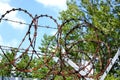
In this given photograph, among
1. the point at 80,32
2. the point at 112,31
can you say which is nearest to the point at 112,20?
the point at 112,31

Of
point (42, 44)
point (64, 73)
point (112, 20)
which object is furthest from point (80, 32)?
point (64, 73)

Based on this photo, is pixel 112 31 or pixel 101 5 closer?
pixel 112 31

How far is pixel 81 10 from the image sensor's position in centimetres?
3350

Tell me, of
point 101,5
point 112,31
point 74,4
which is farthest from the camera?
point 74,4

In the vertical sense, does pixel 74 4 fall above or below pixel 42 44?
above

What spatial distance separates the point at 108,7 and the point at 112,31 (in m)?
2.33

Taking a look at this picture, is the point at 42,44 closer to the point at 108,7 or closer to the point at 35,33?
the point at 108,7

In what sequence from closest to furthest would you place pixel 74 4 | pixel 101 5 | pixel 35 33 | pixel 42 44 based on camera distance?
pixel 35 33 < pixel 101 5 < pixel 74 4 < pixel 42 44

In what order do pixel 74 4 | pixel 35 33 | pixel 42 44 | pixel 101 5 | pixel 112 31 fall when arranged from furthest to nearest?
pixel 42 44
pixel 74 4
pixel 101 5
pixel 112 31
pixel 35 33

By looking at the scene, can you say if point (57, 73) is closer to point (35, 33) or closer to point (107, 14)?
point (35, 33)

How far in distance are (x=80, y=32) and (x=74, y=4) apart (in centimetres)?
245

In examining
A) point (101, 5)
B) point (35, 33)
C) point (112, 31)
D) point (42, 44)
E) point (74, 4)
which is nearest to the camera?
point (35, 33)

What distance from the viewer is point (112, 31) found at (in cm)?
2994

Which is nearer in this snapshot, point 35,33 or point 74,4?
point 35,33
